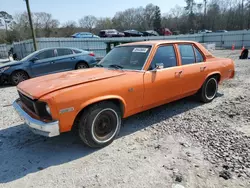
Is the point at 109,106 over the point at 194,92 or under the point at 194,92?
over

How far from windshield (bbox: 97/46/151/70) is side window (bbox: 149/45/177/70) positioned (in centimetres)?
20

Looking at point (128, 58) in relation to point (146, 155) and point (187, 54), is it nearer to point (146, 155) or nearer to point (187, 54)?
point (187, 54)

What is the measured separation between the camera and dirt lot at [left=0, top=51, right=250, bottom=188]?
237cm

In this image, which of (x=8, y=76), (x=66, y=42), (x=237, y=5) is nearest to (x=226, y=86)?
(x=8, y=76)

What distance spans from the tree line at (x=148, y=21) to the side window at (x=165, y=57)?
49.2 meters

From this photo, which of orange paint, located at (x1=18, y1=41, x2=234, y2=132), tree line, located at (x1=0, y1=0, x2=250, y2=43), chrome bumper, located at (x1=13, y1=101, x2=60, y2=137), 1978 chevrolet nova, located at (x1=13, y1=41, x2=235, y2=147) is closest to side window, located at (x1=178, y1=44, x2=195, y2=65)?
1978 chevrolet nova, located at (x1=13, y1=41, x2=235, y2=147)

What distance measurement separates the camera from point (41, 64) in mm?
7973

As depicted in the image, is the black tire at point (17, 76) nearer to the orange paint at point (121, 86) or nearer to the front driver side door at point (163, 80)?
the orange paint at point (121, 86)

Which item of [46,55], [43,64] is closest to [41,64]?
[43,64]

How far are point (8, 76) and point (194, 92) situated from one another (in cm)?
717

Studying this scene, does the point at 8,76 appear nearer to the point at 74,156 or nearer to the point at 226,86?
the point at 74,156

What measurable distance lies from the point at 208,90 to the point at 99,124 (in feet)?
10.7

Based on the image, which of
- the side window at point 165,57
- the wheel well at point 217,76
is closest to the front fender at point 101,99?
the side window at point 165,57

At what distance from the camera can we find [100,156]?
2887mm
